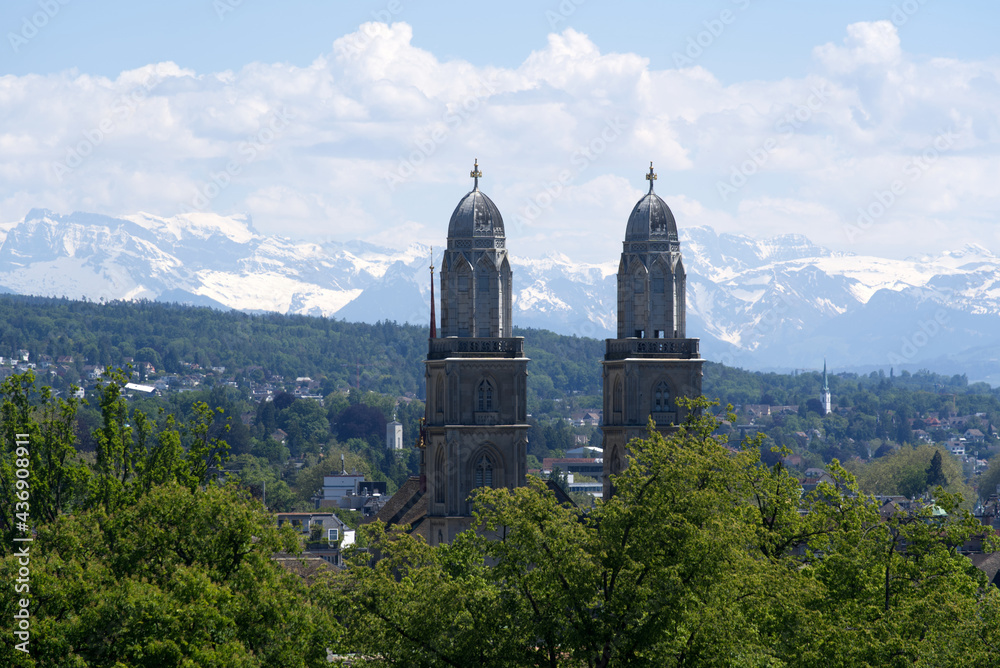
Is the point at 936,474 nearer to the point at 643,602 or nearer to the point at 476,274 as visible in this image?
the point at 476,274

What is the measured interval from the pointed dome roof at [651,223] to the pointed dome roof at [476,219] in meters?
6.18

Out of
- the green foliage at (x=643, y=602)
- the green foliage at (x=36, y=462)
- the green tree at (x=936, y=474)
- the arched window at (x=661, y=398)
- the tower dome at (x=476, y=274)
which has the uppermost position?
the tower dome at (x=476, y=274)

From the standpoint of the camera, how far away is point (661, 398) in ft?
260

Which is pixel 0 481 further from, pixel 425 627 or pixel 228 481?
pixel 425 627

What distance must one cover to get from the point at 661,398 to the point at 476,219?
11959 mm

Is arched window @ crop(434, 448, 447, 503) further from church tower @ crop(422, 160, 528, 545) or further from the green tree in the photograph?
the green tree

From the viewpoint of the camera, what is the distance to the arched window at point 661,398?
79000 millimetres

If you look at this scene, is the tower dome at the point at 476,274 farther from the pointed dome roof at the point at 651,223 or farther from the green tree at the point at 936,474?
the green tree at the point at 936,474

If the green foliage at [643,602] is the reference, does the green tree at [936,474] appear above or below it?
below

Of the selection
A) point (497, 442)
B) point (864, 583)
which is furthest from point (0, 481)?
point (497, 442)

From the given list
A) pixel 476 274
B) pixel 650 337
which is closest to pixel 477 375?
pixel 476 274

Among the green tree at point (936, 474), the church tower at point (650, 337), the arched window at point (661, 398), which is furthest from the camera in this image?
the green tree at point (936, 474)

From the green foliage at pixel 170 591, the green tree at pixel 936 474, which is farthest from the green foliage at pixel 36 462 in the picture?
the green tree at pixel 936 474

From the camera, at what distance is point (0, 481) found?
4931cm
